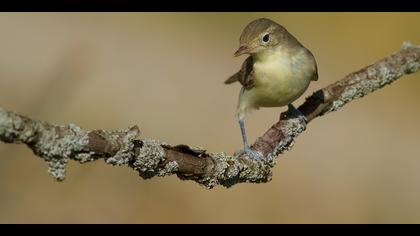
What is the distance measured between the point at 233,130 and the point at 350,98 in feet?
13.6

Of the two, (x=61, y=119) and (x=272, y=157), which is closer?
(x=272, y=157)

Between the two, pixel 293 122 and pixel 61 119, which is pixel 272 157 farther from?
pixel 61 119

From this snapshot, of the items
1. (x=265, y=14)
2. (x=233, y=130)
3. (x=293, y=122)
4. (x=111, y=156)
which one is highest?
(x=265, y=14)

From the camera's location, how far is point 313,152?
8664 mm

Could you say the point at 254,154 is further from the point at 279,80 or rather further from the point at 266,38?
the point at 266,38

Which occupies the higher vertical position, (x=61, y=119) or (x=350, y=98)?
(x=61, y=119)

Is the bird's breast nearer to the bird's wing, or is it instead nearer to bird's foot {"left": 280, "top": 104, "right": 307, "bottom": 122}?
the bird's wing

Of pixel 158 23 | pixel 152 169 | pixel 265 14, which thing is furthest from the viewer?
pixel 158 23

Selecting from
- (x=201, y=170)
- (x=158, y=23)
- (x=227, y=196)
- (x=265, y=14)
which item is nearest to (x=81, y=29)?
(x=158, y=23)

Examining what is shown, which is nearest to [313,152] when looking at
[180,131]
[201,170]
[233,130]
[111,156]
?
[233,130]

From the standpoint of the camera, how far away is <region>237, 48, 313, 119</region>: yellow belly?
4.71m

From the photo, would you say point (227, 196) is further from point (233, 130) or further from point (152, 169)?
point (152, 169)

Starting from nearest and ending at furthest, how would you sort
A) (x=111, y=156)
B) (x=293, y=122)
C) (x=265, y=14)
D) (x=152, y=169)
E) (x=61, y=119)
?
1. (x=111, y=156)
2. (x=152, y=169)
3. (x=293, y=122)
4. (x=61, y=119)
5. (x=265, y=14)

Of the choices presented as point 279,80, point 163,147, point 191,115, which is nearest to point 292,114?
point 279,80
